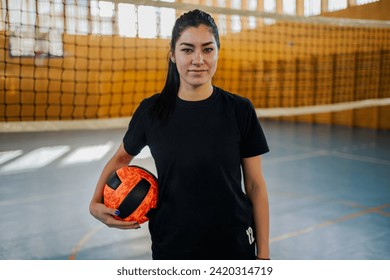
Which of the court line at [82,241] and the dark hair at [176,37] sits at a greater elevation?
the dark hair at [176,37]

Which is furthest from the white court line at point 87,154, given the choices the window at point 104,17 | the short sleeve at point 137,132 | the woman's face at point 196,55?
the woman's face at point 196,55

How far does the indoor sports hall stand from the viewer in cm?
367

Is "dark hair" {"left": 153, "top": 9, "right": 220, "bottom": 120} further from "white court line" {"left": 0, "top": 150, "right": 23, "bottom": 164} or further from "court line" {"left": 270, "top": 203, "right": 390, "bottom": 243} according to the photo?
"white court line" {"left": 0, "top": 150, "right": 23, "bottom": 164}

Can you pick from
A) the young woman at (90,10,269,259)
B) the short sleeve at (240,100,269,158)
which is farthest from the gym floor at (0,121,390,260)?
the short sleeve at (240,100,269,158)

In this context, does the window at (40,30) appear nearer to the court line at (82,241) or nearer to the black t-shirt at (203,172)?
the court line at (82,241)

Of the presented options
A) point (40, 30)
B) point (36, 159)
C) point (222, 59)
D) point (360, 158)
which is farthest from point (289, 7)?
point (36, 159)

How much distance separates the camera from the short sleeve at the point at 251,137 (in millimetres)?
1543

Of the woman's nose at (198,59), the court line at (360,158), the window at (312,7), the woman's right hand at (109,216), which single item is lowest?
the court line at (360,158)

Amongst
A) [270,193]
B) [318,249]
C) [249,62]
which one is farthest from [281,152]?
[249,62]

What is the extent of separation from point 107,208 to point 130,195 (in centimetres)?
11

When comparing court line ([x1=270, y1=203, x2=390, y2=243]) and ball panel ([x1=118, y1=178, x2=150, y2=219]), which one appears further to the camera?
court line ([x1=270, y1=203, x2=390, y2=243])

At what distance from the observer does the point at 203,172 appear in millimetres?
1478
